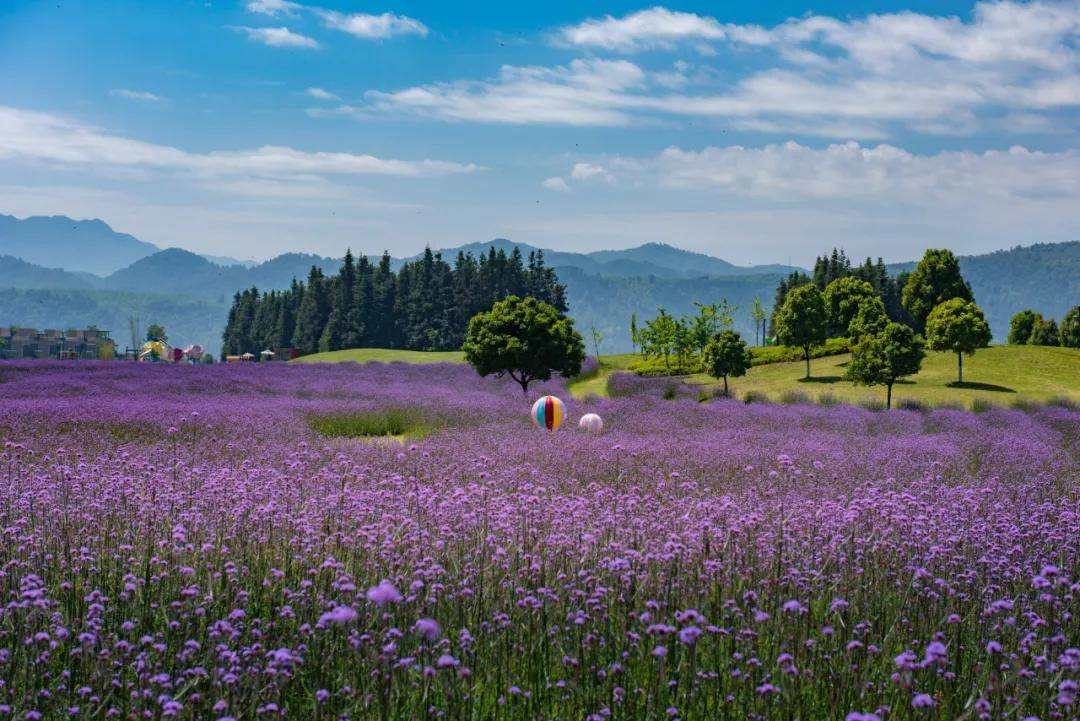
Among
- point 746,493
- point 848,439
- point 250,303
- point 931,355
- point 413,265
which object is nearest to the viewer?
point 746,493

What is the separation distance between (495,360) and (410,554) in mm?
27853

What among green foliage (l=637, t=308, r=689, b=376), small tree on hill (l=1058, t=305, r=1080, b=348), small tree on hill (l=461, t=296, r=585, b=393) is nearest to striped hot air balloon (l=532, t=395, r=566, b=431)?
small tree on hill (l=461, t=296, r=585, b=393)

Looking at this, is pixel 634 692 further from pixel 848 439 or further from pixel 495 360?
pixel 495 360

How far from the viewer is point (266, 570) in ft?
24.3

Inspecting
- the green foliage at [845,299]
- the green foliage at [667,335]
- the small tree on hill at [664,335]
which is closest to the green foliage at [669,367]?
the green foliage at [667,335]

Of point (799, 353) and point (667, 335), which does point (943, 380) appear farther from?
point (667, 335)

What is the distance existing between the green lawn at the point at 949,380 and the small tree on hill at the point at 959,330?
1.88m

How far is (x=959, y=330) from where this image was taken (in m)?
50.7

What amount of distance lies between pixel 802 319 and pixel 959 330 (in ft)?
36.3

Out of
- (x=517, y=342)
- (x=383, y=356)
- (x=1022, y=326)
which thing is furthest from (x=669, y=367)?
(x=1022, y=326)

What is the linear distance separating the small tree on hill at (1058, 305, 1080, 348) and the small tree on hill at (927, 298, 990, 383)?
1690 inches

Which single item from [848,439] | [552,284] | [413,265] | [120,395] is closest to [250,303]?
[413,265]

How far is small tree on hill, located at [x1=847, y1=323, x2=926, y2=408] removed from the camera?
38.0m

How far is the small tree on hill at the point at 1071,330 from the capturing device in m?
88.1
